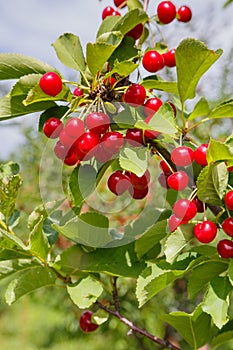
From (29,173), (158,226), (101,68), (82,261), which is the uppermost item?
(101,68)

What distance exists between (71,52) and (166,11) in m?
0.34

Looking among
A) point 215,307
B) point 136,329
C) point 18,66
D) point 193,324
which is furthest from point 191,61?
point 136,329

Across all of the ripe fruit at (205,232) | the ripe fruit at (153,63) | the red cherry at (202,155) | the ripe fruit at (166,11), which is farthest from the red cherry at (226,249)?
the ripe fruit at (166,11)

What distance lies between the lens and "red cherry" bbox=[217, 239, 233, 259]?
896mm

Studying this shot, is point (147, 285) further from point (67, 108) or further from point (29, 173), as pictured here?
point (29, 173)

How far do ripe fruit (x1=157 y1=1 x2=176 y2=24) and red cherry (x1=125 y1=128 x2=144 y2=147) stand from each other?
16.2 inches

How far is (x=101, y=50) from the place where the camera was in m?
0.87

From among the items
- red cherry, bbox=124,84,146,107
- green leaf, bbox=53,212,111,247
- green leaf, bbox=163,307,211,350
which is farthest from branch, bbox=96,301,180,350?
red cherry, bbox=124,84,146,107

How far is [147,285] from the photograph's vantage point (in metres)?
0.90

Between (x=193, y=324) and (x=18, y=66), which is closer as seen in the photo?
(x=18, y=66)

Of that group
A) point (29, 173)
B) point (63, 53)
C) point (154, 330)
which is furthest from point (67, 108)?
point (29, 173)

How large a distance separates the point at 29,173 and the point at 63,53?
2.03 meters

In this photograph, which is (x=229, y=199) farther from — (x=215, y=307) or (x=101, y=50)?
(x=101, y=50)

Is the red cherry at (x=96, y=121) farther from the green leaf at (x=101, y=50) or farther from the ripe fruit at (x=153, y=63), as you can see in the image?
the ripe fruit at (x=153, y=63)
